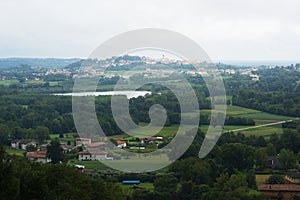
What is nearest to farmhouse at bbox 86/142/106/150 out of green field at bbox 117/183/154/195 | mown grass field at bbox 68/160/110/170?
mown grass field at bbox 68/160/110/170

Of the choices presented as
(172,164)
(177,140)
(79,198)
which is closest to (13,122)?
(177,140)

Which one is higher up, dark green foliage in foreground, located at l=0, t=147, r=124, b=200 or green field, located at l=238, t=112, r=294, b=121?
dark green foliage in foreground, located at l=0, t=147, r=124, b=200

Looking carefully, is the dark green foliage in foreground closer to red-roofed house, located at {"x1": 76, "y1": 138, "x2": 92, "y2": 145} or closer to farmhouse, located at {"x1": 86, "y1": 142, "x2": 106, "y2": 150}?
farmhouse, located at {"x1": 86, "y1": 142, "x2": 106, "y2": 150}

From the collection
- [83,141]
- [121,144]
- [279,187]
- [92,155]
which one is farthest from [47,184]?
[83,141]

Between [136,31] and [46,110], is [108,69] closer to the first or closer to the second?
[46,110]

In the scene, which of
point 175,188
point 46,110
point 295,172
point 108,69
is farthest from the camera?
point 108,69

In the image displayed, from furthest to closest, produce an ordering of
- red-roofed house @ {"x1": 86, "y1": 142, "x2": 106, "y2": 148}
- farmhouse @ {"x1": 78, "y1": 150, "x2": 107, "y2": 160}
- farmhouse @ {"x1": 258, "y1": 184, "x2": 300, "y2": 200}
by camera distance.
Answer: red-roofed house @ {"x1": 86, "y1": 142, "x2": 106, "y2": 148} → farmhouse @ {"x1": 78, "y1": 150, "x2": 107, "y2": 160} → farmhouse @ {"x1": 258, "y1": 184, "x2": 300, "y2": 200}
